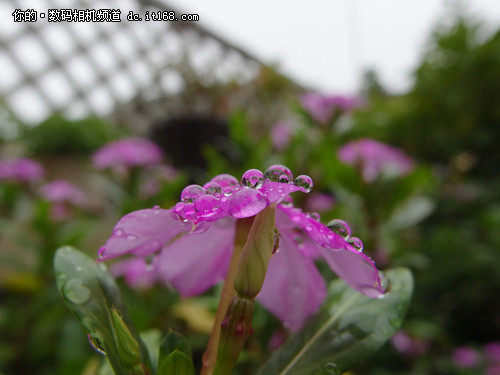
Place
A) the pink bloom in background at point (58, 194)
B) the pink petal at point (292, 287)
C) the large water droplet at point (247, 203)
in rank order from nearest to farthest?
the large water droplet at point (247, 203) < the pink petal at point (292, 287) < the pink bloom in background at point (58, 194)

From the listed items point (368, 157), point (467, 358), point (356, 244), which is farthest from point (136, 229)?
point (467, 358)

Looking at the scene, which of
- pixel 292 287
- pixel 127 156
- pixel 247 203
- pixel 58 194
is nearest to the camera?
pixel 247 203

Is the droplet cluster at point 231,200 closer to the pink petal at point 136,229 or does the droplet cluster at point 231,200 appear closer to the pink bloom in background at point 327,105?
the pink petal at point 136,229

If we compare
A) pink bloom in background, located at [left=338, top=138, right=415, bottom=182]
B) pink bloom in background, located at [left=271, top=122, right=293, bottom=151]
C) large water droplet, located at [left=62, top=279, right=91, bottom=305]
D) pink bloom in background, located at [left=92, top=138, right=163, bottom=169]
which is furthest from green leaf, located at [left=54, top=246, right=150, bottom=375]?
pink bloom in background, located at [left=271, top=122, right=293, bottom=151]

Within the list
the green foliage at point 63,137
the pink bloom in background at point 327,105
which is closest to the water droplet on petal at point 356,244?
the pink bloom in background at point 327,105

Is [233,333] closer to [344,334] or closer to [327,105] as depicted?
[344,334]
